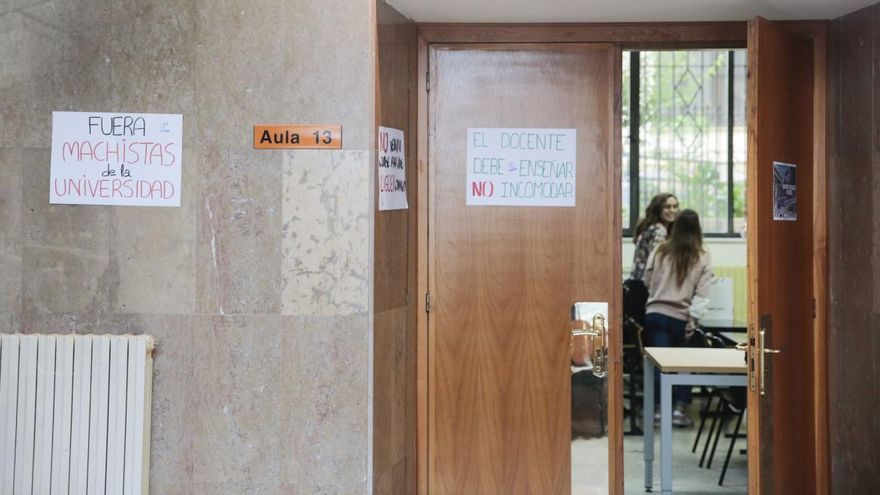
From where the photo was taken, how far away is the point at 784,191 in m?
3.45

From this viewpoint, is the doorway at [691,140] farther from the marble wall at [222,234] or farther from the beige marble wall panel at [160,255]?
the beige marble wall panel at [160,255]

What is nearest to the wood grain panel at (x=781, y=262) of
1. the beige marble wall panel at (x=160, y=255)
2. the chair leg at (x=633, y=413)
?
the beige marble wall panel at (x=160, y=255)

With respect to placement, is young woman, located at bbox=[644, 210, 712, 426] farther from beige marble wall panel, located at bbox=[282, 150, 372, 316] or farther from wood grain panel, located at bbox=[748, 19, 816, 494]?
beige marble wall panel, located at bbox=[282, 150, 372, 316]

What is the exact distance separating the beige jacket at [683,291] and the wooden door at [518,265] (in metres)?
2.33

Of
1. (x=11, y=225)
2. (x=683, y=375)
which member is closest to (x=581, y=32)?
(x=683, y=375)

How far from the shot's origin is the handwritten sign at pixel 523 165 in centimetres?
362

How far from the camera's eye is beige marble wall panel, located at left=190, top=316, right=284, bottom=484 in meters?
3.11

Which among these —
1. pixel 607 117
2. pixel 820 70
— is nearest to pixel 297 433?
pixel 607 117

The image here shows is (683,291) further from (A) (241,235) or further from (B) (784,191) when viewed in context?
(A) (241,235)

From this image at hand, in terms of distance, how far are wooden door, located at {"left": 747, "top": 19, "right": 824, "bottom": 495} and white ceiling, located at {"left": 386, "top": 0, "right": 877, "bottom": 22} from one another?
0.10m

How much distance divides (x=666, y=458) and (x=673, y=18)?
6.73 ft

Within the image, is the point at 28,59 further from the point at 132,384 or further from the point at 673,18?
the point at 673,18

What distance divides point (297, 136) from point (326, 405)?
95 cm

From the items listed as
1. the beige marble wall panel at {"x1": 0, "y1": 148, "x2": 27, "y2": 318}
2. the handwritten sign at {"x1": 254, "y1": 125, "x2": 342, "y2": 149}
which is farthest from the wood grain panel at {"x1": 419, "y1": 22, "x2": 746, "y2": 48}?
the beige marble wall panel at {"x1": 0, "y1": 148, "x2": 27, "y2": 318}
